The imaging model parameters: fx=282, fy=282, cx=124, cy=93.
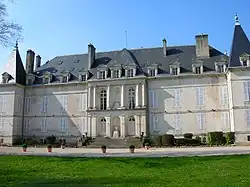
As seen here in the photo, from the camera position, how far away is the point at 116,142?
27.2 m

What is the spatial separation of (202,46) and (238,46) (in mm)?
3904

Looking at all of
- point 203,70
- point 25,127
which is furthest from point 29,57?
point 203,70

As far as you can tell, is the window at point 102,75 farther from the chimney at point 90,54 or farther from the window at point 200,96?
the window at point 200,96

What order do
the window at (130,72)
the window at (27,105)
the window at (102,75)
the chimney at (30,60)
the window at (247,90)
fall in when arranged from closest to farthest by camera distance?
1. the window at (247,90)
2. the window at (130,72)
3. the window at (102,75)
4. the window at (27,105)
5. the chimney at (30,60)

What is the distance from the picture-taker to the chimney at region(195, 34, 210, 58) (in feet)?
99.3

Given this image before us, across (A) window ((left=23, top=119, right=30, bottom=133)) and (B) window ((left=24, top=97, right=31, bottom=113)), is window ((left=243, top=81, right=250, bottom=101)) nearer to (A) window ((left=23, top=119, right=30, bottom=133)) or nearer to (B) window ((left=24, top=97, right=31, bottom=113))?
(B) window ((left=24, top=97, right=31, bottom=113))

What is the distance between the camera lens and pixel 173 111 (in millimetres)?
28734

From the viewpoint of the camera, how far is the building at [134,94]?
2758cm

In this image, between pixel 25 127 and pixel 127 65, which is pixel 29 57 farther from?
pixel 127 65

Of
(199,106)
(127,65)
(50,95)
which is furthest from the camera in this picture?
(50,95)

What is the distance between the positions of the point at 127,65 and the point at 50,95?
966 cm

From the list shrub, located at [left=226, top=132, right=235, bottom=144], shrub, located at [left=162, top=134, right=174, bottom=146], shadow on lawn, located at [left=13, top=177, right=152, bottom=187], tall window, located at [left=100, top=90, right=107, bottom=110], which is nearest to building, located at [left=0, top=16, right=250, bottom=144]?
tall window, located at [left=100, top=90, right=107, bottom=110]

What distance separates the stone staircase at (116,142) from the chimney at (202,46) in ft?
37.6

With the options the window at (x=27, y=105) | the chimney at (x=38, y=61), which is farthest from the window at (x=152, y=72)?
the chimney at (x=38, y=61)
